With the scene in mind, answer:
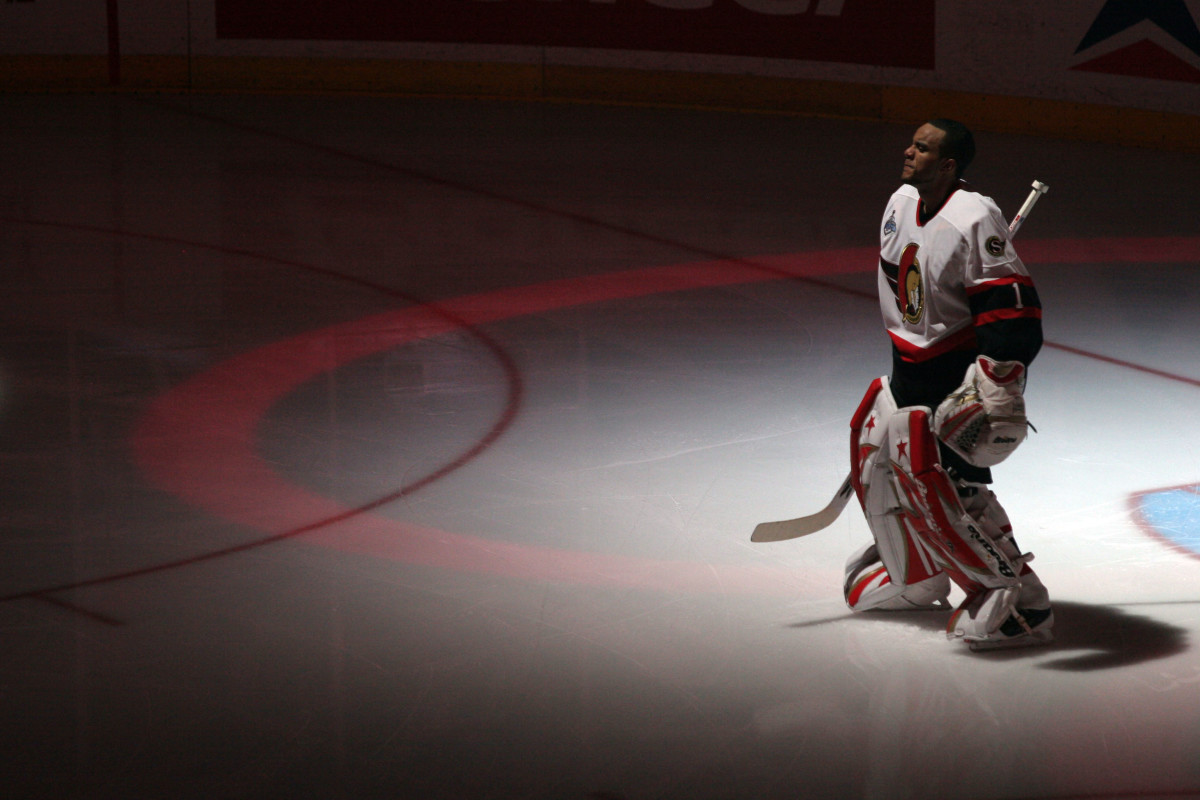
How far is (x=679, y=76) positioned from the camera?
11414 millimetres

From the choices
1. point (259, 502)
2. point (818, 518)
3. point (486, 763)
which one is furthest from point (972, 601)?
point (259, 502)

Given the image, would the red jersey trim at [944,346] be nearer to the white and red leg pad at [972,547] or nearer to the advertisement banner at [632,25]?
the white and red leg pad at [972,547]

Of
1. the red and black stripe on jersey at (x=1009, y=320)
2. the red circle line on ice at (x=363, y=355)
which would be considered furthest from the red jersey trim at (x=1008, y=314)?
the red circle line on ice at (x=363, y=355)

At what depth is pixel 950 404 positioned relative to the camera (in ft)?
10.3

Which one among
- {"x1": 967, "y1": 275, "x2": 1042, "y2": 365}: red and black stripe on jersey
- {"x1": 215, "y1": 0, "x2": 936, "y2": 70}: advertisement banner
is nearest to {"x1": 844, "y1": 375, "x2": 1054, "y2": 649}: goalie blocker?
{"x1": 967, "y1": 275, "x2": 1042, "y2": 365}: red and black stripe on jersey

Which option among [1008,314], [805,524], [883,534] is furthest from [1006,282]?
[805,524]

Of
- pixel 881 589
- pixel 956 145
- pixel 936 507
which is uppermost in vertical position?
pixel 956 145

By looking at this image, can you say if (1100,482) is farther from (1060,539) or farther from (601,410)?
(601,410)

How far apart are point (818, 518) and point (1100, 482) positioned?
134cm

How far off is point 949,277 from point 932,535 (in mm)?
569

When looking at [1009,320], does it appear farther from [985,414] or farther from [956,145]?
[956,145]

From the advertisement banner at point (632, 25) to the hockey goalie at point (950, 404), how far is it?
25.1 feet

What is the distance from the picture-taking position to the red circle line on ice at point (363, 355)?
12.6 feet

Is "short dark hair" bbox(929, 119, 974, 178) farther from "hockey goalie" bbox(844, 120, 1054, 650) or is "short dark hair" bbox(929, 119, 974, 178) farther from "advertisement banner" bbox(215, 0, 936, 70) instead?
"advertisement banner" bbox(215, 0, 936, 70)
